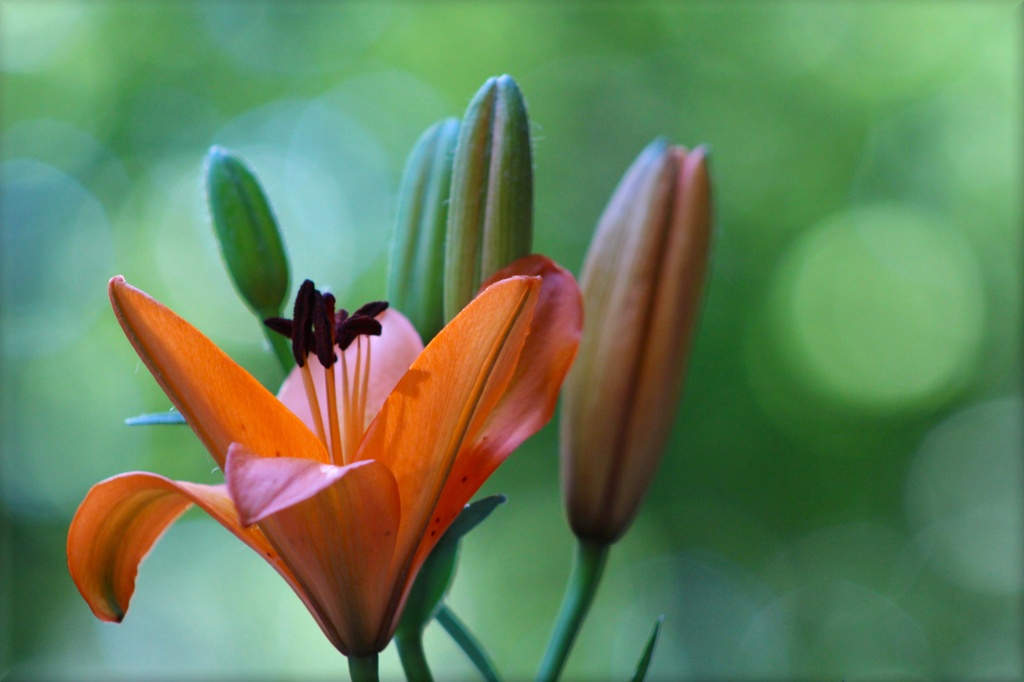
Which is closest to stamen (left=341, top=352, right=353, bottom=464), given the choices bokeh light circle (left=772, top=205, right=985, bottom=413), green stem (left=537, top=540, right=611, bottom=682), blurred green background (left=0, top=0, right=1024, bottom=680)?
green stem (left=537, top=540, right=611, bottom=682)

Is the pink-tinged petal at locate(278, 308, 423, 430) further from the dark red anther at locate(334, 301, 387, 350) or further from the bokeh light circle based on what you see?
the bokeh light circle

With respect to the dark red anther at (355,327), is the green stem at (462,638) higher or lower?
lower

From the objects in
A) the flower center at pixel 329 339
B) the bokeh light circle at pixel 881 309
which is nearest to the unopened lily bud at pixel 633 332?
the flower center at pixel 329 339

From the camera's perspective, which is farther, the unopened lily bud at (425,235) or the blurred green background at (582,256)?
the blurred green background at (582,256)

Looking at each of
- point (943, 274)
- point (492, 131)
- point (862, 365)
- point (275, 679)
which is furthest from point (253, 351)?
point (943, 274)

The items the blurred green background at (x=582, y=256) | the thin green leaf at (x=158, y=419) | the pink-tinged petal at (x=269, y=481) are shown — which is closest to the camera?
the pink-tinged petal at (x=269, y=481)

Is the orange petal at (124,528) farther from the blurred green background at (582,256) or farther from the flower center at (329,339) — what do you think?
the blurred green background at (582,256)

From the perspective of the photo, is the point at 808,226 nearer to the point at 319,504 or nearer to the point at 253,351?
the point at 253,351
